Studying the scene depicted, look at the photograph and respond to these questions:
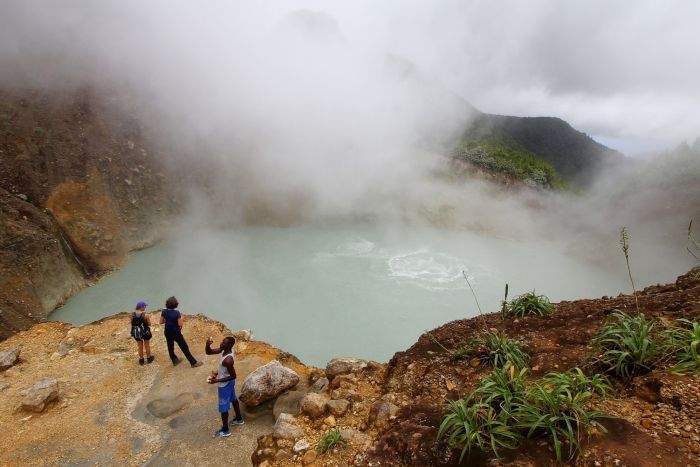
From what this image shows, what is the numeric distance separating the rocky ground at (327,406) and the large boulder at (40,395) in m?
0.02

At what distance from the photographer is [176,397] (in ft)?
22.4

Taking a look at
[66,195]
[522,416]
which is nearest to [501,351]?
[522,416]

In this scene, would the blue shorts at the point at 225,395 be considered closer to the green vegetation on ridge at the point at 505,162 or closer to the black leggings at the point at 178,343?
the black leggings at the point at 178,343

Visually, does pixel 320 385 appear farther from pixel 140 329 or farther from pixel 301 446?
pixel 140 329

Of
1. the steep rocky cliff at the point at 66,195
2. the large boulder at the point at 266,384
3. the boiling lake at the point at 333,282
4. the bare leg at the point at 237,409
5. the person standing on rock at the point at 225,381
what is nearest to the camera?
the person standing on rock at the point at 225,381

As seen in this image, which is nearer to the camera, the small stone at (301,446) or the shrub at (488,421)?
the shrub at (488,421)

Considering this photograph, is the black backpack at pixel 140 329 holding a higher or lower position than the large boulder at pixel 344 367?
higher

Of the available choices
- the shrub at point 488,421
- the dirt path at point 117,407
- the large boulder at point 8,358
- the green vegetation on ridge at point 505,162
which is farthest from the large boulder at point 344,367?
the green vegetation on ridge at point 505,162

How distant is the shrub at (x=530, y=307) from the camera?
260 inches

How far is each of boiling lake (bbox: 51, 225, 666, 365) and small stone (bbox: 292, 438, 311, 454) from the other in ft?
16.9

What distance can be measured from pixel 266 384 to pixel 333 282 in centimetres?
1161

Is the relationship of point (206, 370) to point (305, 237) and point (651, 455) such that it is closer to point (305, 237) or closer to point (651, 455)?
point (651, 455)

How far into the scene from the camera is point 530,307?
6801 mm

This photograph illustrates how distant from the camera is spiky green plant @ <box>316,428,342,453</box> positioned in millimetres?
4586
